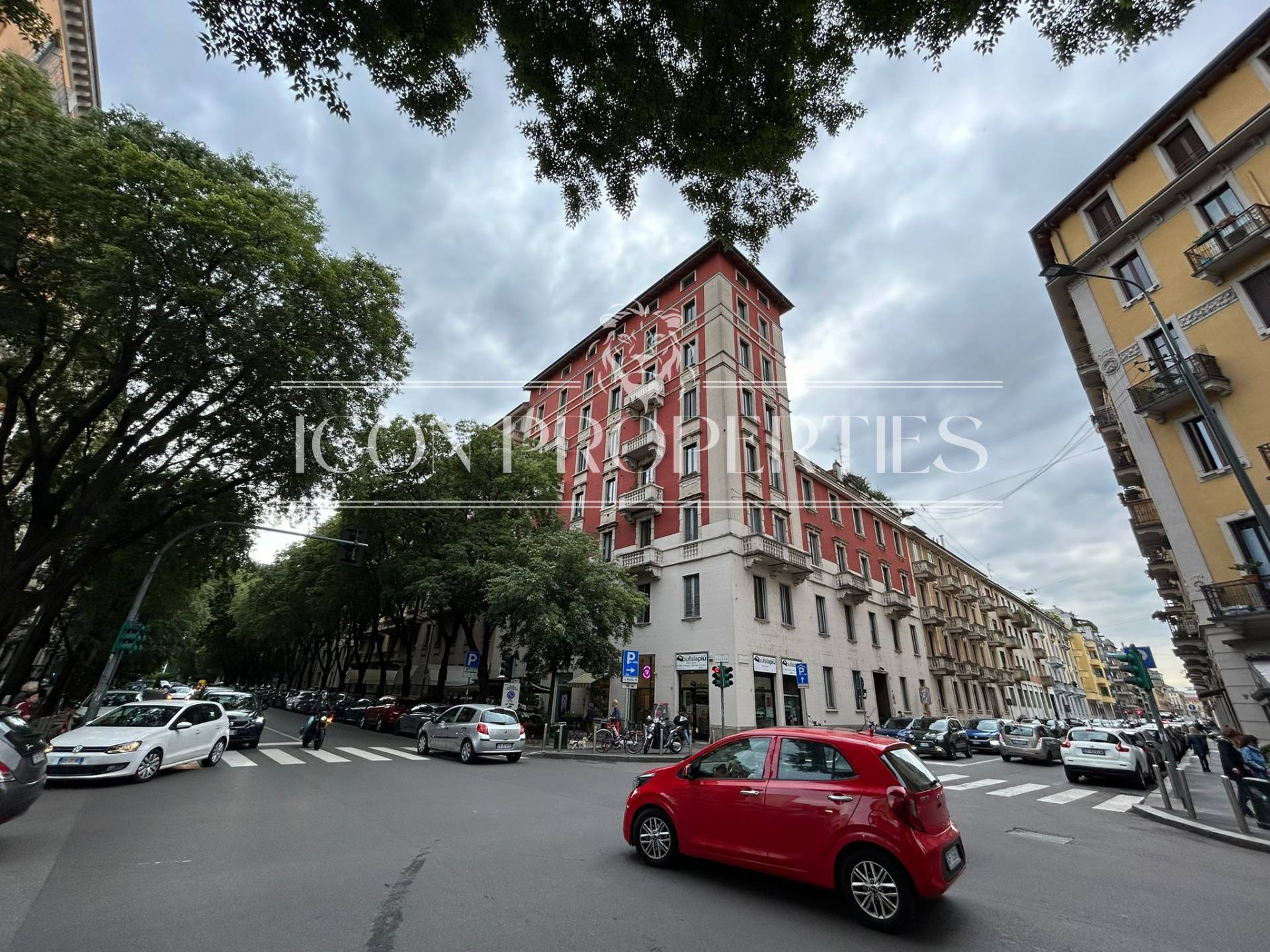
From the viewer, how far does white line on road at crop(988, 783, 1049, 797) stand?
491 inches

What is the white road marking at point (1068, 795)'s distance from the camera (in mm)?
11891

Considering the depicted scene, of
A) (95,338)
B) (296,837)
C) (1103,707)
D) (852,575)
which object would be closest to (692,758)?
(296,837)

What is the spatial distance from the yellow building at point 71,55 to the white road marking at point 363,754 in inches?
812

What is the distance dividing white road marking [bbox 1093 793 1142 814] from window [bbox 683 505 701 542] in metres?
15.7

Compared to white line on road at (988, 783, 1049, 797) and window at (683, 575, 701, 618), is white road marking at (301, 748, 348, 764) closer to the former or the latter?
window at (683, 575, 701, 618)

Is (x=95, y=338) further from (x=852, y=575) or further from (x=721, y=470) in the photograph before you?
(x=852, y=575)

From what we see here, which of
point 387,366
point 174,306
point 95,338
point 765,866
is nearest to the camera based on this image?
point 765,866

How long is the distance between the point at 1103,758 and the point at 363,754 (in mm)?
21078

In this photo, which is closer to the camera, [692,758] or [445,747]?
[692,758]

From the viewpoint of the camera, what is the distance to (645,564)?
26000 mm

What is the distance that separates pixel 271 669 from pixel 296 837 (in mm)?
73184

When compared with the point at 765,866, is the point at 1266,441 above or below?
above

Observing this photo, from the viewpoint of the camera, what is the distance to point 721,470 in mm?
25391

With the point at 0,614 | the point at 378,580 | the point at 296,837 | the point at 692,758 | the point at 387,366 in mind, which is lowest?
the point at 296,837
